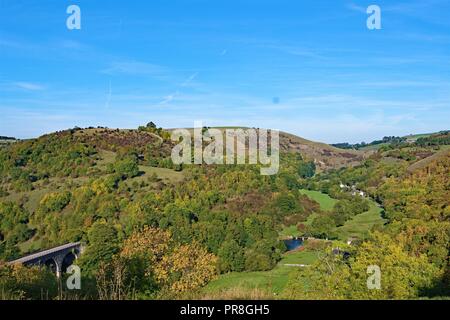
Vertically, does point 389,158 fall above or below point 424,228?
above

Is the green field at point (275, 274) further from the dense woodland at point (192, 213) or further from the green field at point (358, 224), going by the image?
the green field at point (358, 224)

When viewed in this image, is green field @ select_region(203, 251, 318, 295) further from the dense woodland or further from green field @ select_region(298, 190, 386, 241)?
green field @ select_region(298, 190, 386, 241)

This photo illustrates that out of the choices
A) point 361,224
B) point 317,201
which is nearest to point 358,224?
point 361,224

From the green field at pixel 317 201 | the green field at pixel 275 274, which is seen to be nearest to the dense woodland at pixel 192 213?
the green field at pixel 317 201

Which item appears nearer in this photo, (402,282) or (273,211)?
(402,282)
